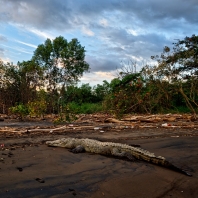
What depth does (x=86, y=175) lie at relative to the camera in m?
3.83

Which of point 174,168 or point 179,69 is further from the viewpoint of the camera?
point 179,69

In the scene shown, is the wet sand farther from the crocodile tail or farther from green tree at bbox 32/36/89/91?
green tree at bbox 32/36/89/91

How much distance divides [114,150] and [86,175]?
175cm

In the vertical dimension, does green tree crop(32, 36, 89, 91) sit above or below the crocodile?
above

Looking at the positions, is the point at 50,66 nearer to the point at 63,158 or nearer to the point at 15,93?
the point at 15,93

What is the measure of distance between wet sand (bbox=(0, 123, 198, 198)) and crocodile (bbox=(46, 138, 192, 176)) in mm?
161

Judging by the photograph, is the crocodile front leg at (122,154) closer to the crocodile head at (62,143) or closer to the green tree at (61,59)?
the crocodile head at (62,143)

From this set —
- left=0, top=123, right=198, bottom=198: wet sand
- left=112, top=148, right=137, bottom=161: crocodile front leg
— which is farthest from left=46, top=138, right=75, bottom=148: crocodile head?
left=112, top=148, right=137, bottom=161: crocodile front leg

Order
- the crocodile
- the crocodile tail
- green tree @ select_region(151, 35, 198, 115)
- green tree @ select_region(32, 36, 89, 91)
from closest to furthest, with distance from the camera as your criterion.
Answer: the crocodile tail
the crocodile
green tree @ select_region(151, 35, 198, 115)
green tree @ select_region(32, 36, 89, 91)

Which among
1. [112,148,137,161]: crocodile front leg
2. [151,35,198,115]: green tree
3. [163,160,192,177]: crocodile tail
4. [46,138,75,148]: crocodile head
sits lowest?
[163,160,192,177]: crocodile tail

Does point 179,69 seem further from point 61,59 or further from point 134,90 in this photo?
point 61,59

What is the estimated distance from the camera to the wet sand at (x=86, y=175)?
3223mm

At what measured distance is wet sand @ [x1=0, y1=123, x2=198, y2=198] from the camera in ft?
10.6

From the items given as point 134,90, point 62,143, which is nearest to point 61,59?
point 134,90
